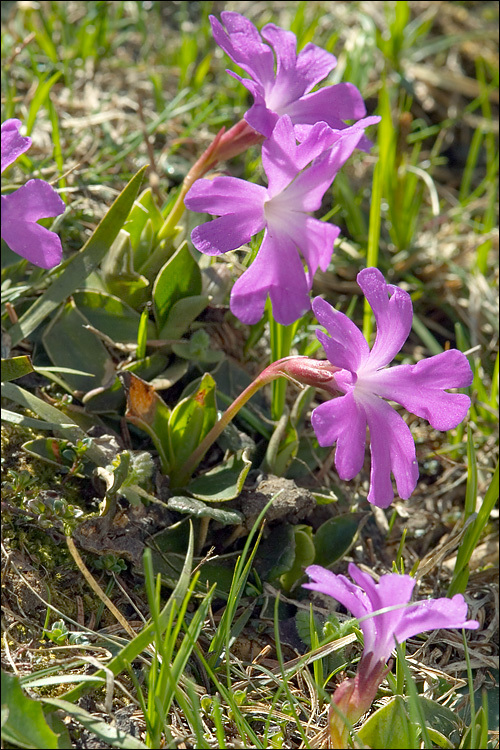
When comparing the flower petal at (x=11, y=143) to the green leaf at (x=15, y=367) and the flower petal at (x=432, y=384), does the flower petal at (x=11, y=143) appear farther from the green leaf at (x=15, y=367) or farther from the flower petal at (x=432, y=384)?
the flower petal at (x=432, y=384)

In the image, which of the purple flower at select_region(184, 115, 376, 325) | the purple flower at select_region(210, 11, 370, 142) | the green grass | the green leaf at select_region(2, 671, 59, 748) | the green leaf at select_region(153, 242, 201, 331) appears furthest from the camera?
the green leaf at select_region(153, 242, 201, 331)

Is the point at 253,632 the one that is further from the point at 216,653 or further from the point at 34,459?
the point at 34,459

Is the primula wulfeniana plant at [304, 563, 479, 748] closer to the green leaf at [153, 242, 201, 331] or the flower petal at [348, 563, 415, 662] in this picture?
the flower petal at [348, 563, 415, 662]

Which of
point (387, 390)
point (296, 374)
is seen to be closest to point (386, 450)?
point (387, 390)

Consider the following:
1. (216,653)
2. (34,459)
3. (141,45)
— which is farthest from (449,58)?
(216,653)

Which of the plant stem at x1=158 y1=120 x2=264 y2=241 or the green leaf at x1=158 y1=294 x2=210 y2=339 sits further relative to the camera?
the green leaf at x1=158 y1=294 x2=210 y2=339

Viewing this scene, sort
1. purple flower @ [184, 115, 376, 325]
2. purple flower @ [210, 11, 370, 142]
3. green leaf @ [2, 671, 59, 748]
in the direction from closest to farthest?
green leaf @ [2, 671, 59, 748] < purple flower @ [184, 115, 376, 325] < purple flower @ [210, 11, 370, 142]

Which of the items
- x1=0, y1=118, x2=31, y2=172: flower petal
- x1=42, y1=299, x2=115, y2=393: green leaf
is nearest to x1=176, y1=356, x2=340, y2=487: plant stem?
x1=42, y1=299, x2=115, y2=393: green leaf

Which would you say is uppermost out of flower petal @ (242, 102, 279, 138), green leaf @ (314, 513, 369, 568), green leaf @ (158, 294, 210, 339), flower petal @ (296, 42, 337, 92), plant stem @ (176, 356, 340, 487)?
flower petal @ (242, 102, 279, 138)
